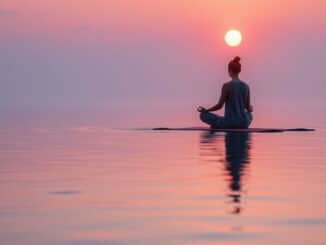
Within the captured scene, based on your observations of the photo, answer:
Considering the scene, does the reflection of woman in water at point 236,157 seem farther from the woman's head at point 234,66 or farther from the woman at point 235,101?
the woman's head at point 234,66

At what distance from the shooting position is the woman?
24812mm

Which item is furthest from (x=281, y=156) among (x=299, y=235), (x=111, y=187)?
(x=299, y=235)

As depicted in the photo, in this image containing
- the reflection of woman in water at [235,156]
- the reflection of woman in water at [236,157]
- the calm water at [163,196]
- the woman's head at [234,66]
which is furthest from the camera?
the woman's head at [234,66]

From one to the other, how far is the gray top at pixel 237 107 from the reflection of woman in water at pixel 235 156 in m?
1.00

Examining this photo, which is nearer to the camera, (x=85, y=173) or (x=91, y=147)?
(x=85, y=173)

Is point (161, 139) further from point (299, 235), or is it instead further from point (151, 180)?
point (299, 235)

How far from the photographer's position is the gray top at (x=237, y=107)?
978 inches

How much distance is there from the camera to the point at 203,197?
31.7 ft

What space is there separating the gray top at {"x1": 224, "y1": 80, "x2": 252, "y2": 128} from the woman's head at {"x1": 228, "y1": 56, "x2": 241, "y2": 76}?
0.22m

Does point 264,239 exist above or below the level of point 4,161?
below

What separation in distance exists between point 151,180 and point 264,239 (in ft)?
14.3

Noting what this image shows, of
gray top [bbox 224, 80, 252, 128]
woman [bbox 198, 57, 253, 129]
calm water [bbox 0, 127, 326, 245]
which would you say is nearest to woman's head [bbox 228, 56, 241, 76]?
woman [bbox 198, 57, 253, 129]

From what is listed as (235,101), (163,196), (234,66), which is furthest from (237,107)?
(163,196)

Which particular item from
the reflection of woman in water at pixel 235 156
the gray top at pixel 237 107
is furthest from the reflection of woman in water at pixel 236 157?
the gray top at pixel 237 107
